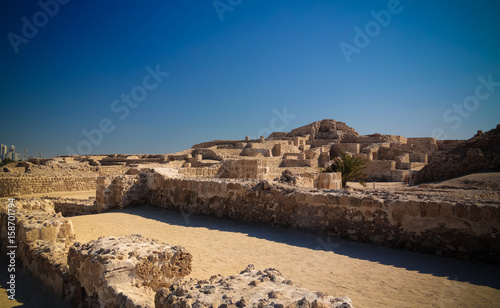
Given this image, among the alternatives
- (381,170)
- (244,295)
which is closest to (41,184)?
(244,295)

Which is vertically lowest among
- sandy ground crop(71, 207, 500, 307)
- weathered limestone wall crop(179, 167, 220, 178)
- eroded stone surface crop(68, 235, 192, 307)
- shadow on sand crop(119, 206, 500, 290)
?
sandy ground crop(71, 207, 500, 307)

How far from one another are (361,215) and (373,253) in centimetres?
68

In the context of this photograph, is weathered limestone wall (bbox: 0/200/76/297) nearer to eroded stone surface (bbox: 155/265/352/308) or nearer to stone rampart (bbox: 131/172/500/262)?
eroded stone surface (bbox: 155/265/352/308)

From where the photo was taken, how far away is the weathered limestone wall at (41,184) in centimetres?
1400

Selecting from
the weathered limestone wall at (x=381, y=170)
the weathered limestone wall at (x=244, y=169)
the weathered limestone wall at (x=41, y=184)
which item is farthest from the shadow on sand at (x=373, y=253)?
the weathered limestone wall at (x=381, y=170)

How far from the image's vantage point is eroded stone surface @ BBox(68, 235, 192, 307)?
2.61m

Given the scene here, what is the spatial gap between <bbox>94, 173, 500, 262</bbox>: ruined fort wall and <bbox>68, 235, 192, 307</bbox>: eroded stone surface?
2819 mm

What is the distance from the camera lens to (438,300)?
2891 millimetres

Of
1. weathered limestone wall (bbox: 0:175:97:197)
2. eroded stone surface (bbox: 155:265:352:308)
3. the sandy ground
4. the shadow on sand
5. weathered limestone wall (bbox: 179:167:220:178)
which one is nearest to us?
eroded stone surface (bbox: 155:265:352:308)

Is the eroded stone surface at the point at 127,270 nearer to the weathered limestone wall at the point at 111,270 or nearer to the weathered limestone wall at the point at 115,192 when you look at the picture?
the weathered limestone wall at the point at 111,270

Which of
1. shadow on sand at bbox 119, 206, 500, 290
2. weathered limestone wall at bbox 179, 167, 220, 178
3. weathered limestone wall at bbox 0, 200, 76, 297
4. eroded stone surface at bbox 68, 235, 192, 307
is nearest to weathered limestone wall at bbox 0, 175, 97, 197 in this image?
weathered limestone wall at bbox 179, 167, 220, 178

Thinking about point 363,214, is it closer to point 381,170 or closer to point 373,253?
point 373,253

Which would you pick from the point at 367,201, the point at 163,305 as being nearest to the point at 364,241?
the point at 367,201

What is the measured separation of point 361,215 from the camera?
187 inches
